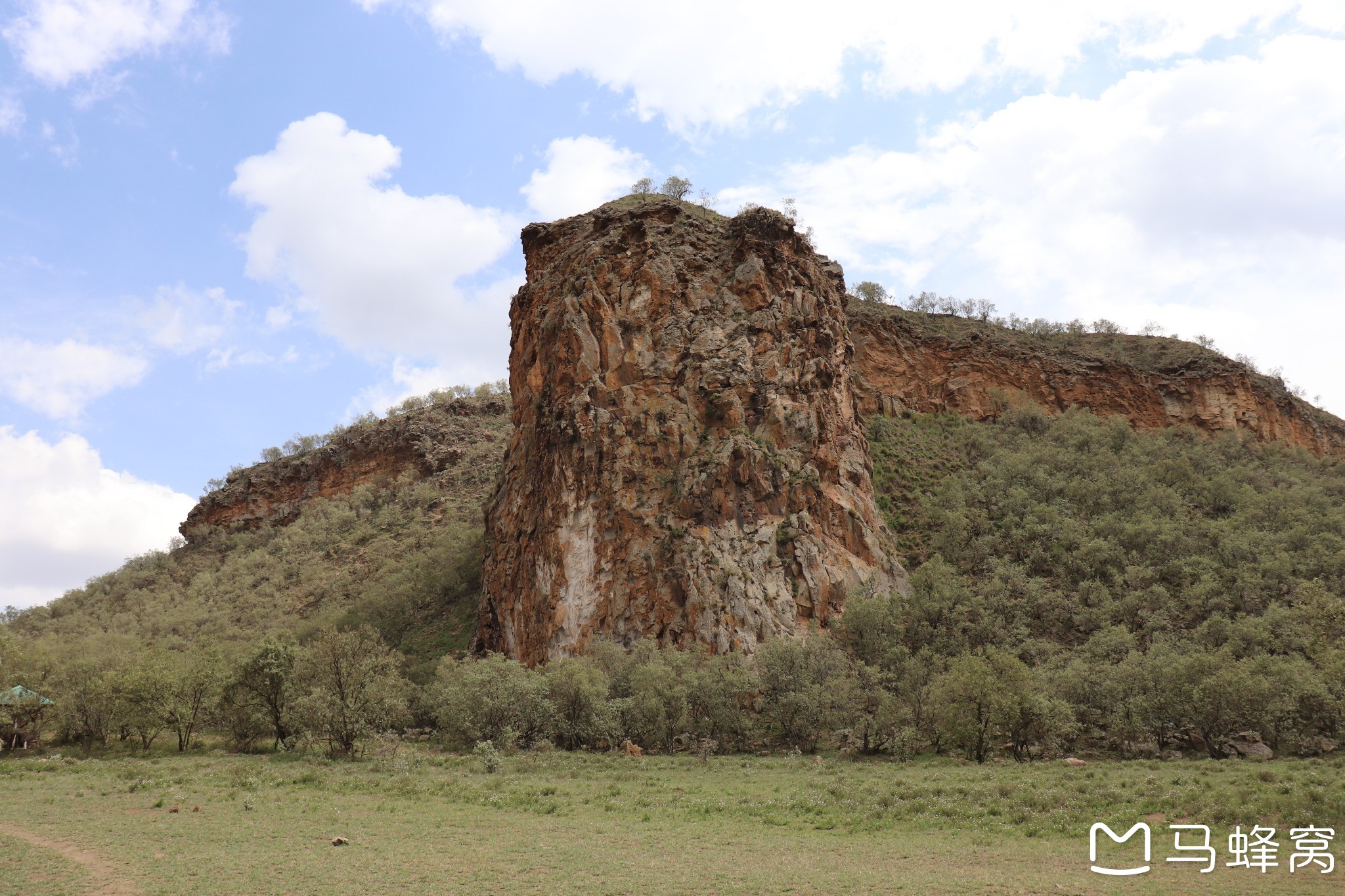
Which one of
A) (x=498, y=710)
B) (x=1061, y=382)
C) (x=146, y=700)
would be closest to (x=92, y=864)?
(x=498, y=710)

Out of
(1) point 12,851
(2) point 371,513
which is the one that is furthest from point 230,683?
(2) point 371,513

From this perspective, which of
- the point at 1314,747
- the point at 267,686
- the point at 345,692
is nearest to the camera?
the point at 1314,747

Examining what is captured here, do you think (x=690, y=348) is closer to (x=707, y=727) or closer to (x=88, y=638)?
(x=707, y=727)

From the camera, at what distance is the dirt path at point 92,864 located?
13406mm

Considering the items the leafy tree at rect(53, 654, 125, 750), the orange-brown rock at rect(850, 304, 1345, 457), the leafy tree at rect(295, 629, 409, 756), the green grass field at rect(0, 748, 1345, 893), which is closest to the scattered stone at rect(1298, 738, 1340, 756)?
the green grass field at rect(0, 748, 1345, 893)

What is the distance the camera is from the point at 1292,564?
44250 millimetres

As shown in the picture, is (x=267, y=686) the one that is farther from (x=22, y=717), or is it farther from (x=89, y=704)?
(x=22, y=717)

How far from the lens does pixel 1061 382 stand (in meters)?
71.1

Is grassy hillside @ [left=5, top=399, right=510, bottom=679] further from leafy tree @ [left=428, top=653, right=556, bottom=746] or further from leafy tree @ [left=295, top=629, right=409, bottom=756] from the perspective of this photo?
leafy tree @ [left=428, top=653, right=556, bottom=746]

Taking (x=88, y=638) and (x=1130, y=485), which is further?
(x=88, y=638)

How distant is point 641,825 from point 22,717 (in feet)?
112

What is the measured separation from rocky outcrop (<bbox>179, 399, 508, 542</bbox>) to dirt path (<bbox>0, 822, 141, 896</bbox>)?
60.7 metres

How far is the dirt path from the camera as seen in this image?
44.0 feet

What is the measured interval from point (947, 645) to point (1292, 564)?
21129 mm
